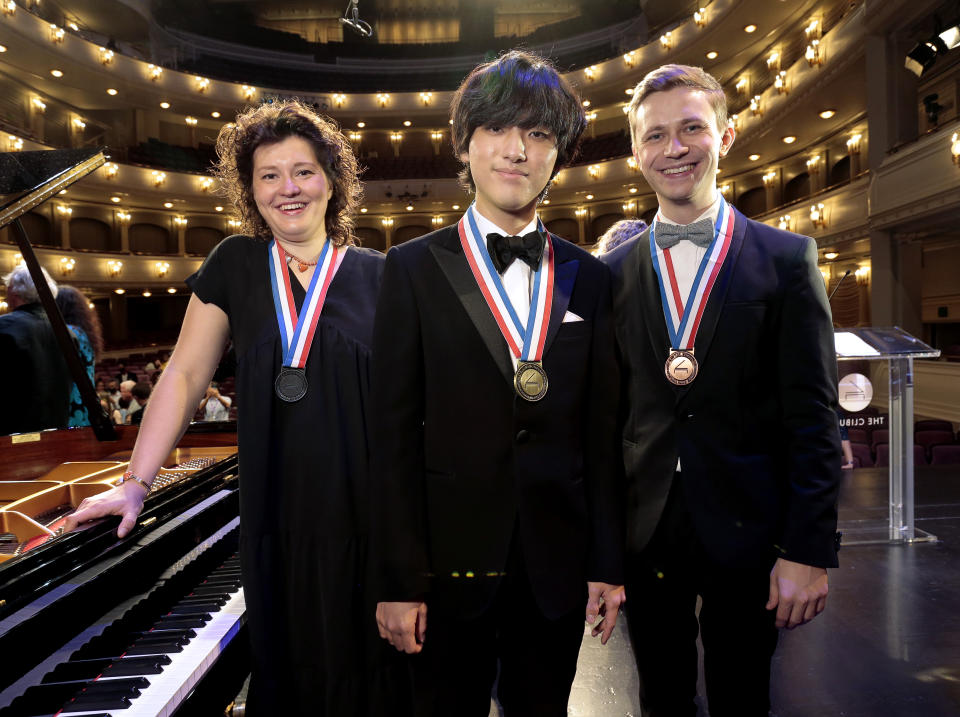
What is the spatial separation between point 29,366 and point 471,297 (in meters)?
2.77

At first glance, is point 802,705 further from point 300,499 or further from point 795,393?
point 300,499

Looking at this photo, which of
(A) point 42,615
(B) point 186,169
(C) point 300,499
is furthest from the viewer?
(B) point 186,169

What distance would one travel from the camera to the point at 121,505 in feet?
4.61

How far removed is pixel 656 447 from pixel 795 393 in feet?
1.03

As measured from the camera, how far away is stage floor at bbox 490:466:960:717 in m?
2.06

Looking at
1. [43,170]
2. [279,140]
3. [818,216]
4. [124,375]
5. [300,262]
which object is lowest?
[124,375]

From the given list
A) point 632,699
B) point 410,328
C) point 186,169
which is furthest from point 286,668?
point 186,169

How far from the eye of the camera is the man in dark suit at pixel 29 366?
2.96 m

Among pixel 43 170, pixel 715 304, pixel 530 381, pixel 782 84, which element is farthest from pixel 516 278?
pixel 782 84

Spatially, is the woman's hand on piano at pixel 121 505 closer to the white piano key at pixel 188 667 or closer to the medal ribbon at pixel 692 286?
the white piano key at pixel 188 667

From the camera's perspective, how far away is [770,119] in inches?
505

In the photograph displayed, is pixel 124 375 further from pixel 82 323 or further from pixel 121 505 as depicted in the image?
pixel 121 505

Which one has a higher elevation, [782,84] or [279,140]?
[782,84]

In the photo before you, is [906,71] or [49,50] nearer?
[906,71]
